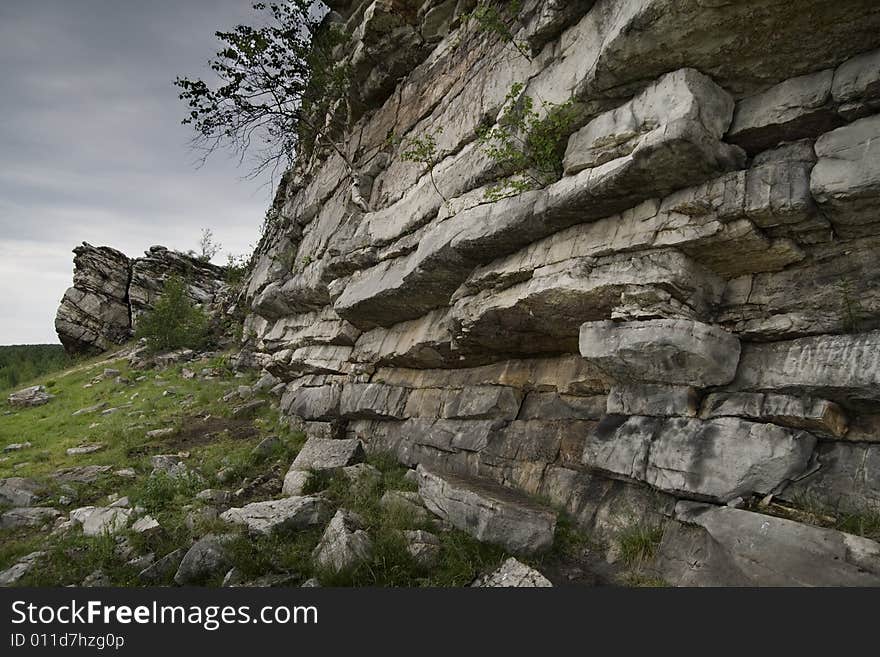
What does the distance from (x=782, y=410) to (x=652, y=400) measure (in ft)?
4.88

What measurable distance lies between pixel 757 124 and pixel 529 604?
21.8 feet

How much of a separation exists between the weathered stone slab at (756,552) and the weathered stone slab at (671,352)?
5.45ft

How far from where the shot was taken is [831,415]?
17.0 ft

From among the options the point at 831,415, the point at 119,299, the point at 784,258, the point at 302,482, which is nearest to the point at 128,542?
the point at 302,482

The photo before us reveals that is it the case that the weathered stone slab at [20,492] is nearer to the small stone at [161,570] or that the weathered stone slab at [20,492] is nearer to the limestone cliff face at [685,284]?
the small stone at [161,570]

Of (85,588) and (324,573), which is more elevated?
(324,573)

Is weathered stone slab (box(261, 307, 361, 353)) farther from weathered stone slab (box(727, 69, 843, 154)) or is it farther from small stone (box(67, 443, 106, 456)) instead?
weathered stone slab (box(727, 69, 843, 154))

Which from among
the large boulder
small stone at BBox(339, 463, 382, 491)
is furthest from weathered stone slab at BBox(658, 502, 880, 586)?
the large boulder

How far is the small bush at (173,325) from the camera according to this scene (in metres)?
29.4

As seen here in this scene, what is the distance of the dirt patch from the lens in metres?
14.1

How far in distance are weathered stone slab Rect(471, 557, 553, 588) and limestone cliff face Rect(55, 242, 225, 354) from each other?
36.9 m

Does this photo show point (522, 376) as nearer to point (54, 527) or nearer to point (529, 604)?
point (529, 604)

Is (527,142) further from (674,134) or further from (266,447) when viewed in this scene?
(266,447)

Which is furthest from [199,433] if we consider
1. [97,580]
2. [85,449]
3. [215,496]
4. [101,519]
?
[97,580]
